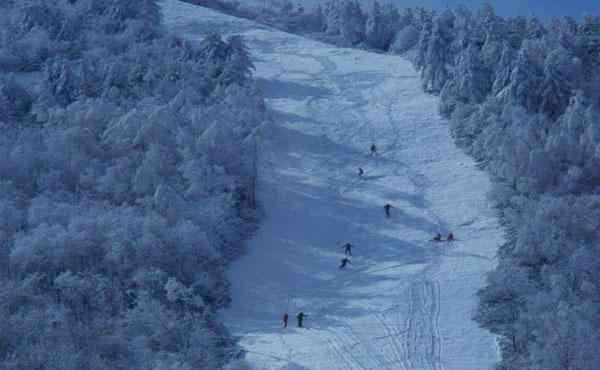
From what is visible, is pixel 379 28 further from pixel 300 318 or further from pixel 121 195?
pixel 300 318

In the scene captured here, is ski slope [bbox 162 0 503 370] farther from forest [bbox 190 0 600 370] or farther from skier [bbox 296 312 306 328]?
forest [bbox 190 0 600 370]

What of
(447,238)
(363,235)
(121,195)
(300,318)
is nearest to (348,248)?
(363,235)

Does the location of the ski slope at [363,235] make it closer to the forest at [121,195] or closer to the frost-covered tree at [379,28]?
the forest at [121,195]

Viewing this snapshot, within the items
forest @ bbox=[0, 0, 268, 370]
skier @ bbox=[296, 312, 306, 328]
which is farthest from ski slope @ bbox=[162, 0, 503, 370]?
forest @ bbox=[0, 0, 268, 370]

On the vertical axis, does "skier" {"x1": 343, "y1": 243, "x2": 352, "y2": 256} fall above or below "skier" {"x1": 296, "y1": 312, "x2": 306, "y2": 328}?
above

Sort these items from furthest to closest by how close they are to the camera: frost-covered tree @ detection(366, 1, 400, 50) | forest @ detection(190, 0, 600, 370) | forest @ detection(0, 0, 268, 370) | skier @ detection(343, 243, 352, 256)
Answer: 1. frost-covered tree @ detection(366, 1, 400, 50)
2. skier @ detection(343, 243, 352, 256)
3. forest @ detection(190, 0, 600, 370)
4. forest @ detection(0, 0, 268, 370)

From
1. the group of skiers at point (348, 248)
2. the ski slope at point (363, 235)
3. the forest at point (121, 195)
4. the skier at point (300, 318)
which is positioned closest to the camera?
the forest at point (121, 195)

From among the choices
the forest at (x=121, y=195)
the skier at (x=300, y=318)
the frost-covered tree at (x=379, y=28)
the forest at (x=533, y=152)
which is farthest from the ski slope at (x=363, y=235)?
the frost-covered tree at (x=379, y=28)
